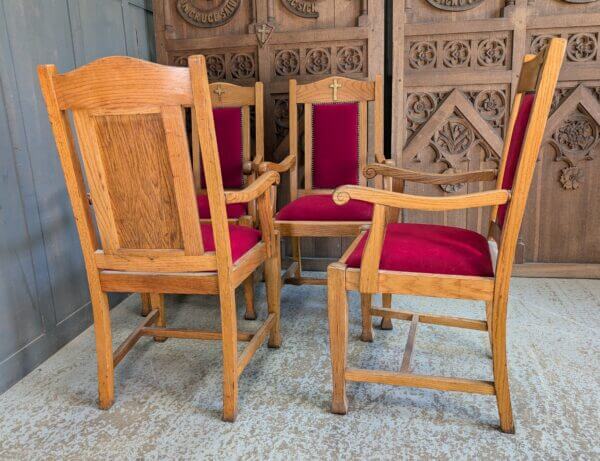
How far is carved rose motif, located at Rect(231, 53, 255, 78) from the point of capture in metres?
3.13

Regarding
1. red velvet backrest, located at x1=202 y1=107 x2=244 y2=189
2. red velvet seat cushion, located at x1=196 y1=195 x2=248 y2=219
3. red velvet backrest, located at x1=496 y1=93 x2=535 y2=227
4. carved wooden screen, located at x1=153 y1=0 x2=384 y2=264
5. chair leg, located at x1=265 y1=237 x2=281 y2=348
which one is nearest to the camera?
red velvet backrest, located at x1=496 y1=93 x2=535 y2=227

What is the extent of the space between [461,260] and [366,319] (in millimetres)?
768

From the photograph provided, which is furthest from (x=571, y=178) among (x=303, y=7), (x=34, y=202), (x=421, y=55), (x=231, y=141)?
(x=34, y=202)

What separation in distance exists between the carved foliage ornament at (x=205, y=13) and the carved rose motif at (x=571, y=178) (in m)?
2.23

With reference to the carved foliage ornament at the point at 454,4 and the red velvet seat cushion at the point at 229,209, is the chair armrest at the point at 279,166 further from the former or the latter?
the carved foliage ornament at the point at 454,4

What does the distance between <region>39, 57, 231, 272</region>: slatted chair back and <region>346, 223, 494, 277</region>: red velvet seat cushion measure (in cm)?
54

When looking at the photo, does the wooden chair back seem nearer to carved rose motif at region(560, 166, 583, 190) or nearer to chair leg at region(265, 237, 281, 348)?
chair leg at region(265, 237, 281, 348)

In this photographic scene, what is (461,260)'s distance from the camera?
1586mm

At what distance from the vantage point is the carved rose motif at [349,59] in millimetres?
2996

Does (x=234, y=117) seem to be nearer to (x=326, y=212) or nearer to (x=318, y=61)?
(x=318, y=61)

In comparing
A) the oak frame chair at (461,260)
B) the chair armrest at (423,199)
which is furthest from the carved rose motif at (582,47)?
the chair armrest at (423,199)

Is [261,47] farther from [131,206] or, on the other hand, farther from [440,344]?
[440,344]

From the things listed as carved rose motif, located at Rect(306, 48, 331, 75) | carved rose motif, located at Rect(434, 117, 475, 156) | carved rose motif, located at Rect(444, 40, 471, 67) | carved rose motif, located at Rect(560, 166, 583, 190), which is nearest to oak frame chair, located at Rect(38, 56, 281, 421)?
carved rose motif, located at Rect(306, 48, 331, 75)

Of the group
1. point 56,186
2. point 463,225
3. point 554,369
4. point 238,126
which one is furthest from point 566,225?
point 56,186
